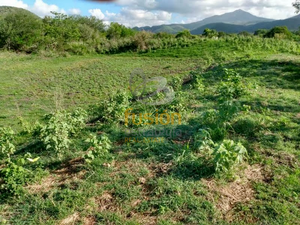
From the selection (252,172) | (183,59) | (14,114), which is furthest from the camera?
(183,59)

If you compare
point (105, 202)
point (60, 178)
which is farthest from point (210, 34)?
point (105, 202)

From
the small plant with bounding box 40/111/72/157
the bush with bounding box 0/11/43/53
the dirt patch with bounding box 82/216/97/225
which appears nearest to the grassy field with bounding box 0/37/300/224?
the dirt patch with bounding box 82/216/97/225

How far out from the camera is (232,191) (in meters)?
2.68

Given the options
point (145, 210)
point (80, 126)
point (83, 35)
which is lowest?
point (145, 210)

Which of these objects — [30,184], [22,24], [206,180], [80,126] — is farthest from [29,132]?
[22,24]

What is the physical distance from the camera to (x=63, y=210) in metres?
2.46

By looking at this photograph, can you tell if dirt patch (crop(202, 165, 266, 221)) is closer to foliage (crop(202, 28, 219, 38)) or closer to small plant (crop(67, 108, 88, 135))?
small plant (crop(67, 108, 88, 135))

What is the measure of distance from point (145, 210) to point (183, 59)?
11001mm

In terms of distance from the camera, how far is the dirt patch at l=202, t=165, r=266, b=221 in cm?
250

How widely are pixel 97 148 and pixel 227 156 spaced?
1657mm

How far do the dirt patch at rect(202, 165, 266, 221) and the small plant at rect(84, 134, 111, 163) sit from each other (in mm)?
1374

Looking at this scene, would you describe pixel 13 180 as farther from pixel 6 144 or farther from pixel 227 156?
pixel 227 156

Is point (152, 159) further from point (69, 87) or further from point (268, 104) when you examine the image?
point (69, 87)

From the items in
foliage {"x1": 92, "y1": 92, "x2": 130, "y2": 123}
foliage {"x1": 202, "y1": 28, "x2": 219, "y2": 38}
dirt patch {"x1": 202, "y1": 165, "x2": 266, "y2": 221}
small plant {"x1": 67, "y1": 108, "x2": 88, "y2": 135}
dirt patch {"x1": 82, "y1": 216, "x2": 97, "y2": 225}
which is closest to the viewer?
dirt patch {"x1": 82, "y1": 216, "x2": 97, "y2": 225}
